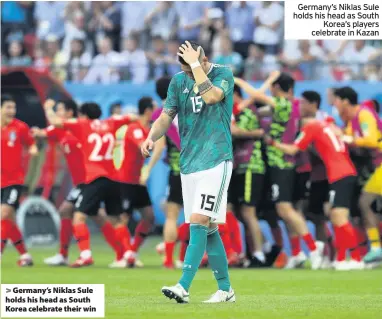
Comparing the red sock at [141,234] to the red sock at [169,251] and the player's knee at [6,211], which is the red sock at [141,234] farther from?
the player's knee at [6,211]

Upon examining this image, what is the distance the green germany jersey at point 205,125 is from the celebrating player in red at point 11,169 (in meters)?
6.39

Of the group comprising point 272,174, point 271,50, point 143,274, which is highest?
point 271,50

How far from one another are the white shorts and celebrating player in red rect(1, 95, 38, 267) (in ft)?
21.4

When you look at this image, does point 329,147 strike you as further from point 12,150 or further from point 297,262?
point 12,150

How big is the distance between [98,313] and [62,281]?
4.11 meters

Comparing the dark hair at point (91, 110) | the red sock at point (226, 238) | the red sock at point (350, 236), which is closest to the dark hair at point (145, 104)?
the dark hair at point (91, 110)

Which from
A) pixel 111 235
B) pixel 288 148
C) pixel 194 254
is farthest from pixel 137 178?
pixel 194 254

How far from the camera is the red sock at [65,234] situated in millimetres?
17594

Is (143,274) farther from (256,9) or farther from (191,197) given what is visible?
(256,9)

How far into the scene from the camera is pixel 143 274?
15398 mm

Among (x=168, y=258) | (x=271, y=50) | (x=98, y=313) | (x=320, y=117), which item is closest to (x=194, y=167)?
(x=98, y=313)

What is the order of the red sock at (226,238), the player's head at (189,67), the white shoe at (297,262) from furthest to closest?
the white shoe at (297,262), the red sock at (226,238), the player's head at (189,67)

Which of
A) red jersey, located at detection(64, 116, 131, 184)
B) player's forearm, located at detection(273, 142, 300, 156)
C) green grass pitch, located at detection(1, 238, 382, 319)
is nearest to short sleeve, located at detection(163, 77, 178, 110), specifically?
green grass pitch, located at detection(1, 238, 382, 319)

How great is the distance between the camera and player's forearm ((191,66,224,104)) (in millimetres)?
10711
